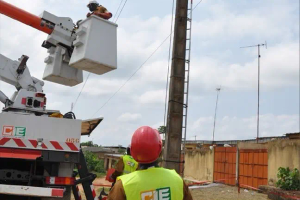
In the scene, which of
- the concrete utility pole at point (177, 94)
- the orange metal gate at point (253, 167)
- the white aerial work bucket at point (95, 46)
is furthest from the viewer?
the orange metal gate at point (253, 167)

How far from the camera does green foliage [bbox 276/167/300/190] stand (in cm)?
1148

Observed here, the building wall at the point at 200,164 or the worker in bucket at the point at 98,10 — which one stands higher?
the worker in bucket at the point at 98,10

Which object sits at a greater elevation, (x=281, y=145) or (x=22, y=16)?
(x=22, y=16)

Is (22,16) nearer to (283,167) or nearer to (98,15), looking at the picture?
(98,15)

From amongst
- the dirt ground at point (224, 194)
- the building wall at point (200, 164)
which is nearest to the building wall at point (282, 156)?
the dirt ground at point (224, 194)

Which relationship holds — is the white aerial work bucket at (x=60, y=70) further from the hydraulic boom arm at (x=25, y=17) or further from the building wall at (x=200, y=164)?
the building wall at (x=200, y=164)

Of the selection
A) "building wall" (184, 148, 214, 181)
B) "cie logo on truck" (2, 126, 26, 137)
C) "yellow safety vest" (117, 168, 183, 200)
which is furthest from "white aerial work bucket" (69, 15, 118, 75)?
"building wall" (184, 148, 214, 181)

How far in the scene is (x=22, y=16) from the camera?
6.54 meters

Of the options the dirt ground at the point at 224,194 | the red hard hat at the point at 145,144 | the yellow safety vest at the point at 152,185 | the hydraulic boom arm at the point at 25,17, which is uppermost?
the hydraulic boom arm at the point at 25,17

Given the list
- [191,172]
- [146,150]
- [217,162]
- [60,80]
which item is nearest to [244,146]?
[217,162]

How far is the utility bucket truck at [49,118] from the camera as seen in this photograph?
5496 millimetres

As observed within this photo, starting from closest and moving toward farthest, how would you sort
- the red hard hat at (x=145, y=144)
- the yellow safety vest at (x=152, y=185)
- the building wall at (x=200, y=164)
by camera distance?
the yellow safety vest at (x=152, y=185) → the red hard hat at (x=145, y=144) → the building wall at (x=200, y=164)

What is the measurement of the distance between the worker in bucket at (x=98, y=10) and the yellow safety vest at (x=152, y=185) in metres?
4.43

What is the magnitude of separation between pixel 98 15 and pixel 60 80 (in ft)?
4.82
